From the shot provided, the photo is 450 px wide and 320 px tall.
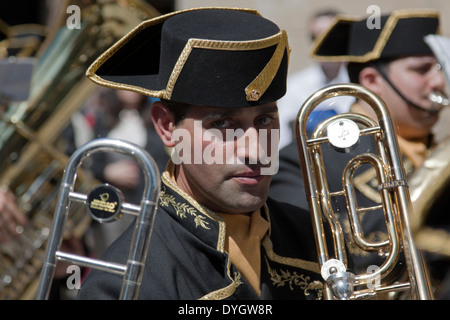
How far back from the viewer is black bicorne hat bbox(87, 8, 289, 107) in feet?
6.88

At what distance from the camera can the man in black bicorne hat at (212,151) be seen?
2094mm

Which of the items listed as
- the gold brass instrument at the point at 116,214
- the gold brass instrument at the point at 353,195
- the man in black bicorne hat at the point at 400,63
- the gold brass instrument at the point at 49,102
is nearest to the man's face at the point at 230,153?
the gold brass instrument at the point at 353,195

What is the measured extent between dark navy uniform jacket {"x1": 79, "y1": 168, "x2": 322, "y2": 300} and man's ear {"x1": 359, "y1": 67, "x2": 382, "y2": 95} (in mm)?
1417

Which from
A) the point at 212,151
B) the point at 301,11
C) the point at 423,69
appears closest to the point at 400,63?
the point at 423,69

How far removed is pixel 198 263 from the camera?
213 centimetres

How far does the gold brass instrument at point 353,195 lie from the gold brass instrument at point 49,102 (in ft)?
6.57

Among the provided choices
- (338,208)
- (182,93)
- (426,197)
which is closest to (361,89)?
(338,208)

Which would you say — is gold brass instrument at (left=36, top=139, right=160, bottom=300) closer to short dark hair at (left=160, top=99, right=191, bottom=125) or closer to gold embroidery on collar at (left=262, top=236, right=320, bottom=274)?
short dark hair at (left=160, top=99, right=191, bottom=125)

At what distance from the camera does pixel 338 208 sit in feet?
7.33

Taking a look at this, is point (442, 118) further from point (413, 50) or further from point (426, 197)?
point (426, 197)

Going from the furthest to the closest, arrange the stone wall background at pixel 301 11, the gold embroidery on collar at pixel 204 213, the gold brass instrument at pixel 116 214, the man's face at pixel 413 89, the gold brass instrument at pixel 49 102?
the stone wall background at pixel 301 11
the gold brass instrument at pixel 49 102
the man's face at pixel 413 89
the gold embroidery on collar at pixel 204 213
the gold brass instrument at pixel 116 214

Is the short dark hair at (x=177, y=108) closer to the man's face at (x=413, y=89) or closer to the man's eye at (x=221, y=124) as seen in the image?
the man's eye at (x=221, y=124)

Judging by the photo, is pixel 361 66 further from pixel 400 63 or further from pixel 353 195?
pixel 353 195

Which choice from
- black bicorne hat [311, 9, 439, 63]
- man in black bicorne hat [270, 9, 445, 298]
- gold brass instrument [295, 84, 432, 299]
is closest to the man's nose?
gold brass instrument [295, 84, 432, 299]
